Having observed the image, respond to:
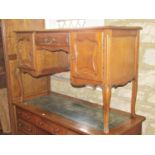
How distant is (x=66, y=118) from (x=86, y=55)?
0.73 meters

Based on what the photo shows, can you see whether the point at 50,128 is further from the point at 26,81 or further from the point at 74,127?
the point at 26,81

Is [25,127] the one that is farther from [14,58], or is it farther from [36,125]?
[14,58]

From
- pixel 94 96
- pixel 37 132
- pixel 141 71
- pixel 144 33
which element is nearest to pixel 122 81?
pixel 141 71

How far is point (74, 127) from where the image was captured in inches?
80.4

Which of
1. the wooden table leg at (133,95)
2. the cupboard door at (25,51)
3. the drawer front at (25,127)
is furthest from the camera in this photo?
the drawer front at (25,127)

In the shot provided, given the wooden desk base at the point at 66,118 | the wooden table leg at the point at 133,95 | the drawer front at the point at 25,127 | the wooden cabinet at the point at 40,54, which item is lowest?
the drawer front at the point at 25,127

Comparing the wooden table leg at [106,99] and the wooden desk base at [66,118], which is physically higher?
the wooden table leg at [106,99]

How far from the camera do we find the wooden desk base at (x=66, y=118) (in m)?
2.03

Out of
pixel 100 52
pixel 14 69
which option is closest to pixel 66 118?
pixel 100 52

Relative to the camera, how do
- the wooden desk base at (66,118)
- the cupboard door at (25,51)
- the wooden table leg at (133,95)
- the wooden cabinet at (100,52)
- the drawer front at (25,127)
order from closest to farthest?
the wooden cabinet at (100,52) → the wooden desk base at (66,118) → the wooden table leg at (133,95) → the cupboard door at (25,51) → the drawer front at (25,127)

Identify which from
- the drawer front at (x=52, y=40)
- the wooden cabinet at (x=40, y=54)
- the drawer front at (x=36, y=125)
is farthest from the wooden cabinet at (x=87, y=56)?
the drawer front at (x=36, y=125)

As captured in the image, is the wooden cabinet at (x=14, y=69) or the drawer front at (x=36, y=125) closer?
the drawer front at (x=36, y=125)

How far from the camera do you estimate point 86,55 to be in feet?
6.14

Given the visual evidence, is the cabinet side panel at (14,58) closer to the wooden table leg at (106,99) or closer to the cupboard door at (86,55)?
the cupboard door at (86,55)
